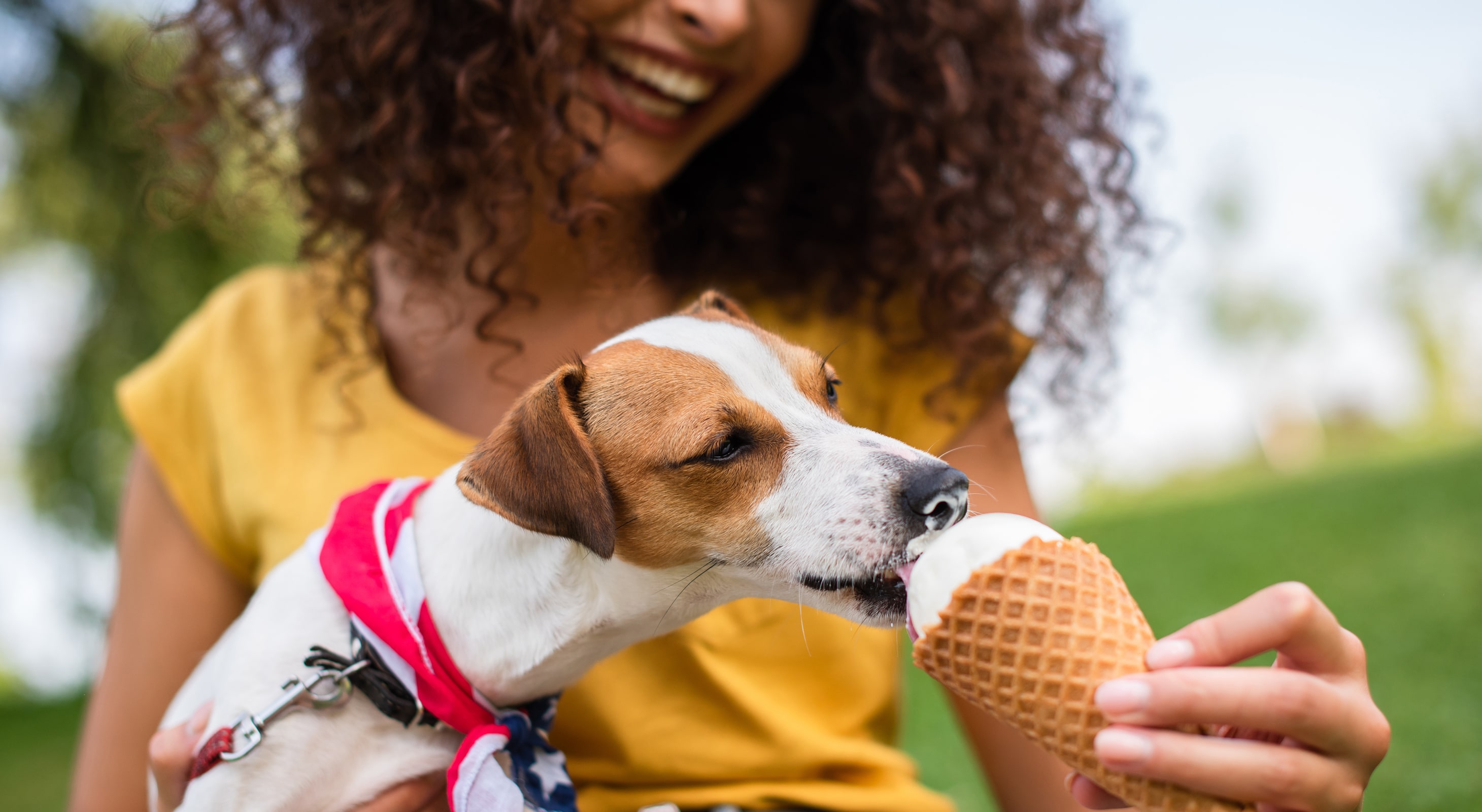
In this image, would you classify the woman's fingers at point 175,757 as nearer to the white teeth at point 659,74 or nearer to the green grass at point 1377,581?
the white teeth at point 659,74

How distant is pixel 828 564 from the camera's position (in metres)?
1.58

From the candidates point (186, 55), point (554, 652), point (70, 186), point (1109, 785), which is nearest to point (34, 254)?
point (70, 186)

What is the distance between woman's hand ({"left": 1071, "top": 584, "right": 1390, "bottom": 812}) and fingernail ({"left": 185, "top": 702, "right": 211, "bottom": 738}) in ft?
5.09

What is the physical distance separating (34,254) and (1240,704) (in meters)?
8.44

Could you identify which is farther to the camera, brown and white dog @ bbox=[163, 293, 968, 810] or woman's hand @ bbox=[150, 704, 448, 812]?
woman's hand @ bbox=[150, 704, 448, 812]

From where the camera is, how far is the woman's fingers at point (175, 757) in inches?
69.3

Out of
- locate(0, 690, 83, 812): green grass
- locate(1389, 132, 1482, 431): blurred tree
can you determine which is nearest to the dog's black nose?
locate(0, 690, 83, 812): green grass

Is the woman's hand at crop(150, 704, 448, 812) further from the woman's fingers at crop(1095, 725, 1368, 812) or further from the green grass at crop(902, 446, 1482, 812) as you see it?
the green grass at crop(902, 446, 1482, 812)

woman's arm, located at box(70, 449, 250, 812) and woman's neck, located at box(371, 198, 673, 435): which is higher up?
woman's neck, located at box(371, 198, 673, 435)

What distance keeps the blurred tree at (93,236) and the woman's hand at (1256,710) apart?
6.61m

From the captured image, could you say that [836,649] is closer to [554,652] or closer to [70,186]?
[554,652]

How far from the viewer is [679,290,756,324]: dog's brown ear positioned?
6.53 feet

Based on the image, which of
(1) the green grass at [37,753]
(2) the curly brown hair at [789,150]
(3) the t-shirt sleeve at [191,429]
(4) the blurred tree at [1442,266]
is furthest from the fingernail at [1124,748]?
(4) the blurred tree at [1442,266]

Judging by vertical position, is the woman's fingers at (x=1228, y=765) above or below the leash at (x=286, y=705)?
above
